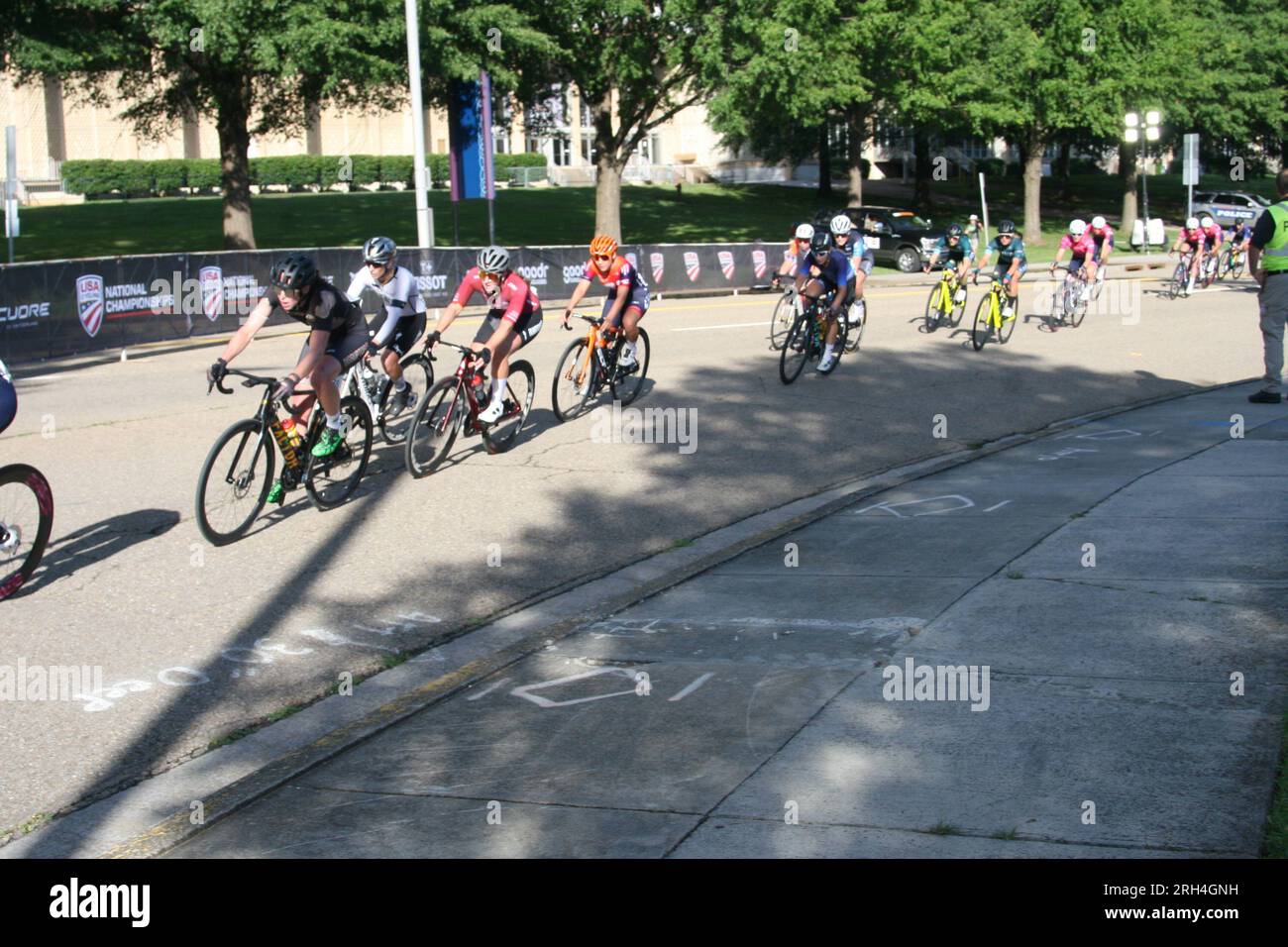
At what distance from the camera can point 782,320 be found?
20875 mm

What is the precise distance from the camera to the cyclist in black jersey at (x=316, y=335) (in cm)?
961

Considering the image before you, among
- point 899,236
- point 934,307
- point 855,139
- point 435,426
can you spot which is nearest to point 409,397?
point 435,426

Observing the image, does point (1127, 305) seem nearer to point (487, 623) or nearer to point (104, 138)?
point (487, 623)

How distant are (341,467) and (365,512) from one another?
50cm

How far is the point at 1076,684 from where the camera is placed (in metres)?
6.12

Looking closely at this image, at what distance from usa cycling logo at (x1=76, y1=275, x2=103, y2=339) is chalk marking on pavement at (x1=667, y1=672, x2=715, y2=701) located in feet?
53.9

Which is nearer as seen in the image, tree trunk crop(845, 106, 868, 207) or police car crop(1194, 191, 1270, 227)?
tree trunk crop(845, 106, 868, 207)

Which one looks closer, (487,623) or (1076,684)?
(1076,684)

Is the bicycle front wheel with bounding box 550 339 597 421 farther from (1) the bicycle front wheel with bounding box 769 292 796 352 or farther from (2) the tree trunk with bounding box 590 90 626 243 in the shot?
(2) the tree trunk with bounding box 590 90 626 243

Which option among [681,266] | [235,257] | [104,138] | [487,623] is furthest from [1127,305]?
[104,138]

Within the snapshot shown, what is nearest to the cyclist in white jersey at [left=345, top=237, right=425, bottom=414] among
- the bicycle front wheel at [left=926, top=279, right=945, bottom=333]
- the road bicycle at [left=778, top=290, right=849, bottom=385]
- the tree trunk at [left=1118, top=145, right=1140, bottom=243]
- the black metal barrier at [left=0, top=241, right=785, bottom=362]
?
the road bicycle at [left=778, top=290, right=849, bottom=385]

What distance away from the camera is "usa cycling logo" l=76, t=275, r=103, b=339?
2036 cm

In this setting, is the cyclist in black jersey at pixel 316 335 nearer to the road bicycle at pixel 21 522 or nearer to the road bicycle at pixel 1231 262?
the road bicycle at pixel 21 522

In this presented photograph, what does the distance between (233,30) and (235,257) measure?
1050 cm
